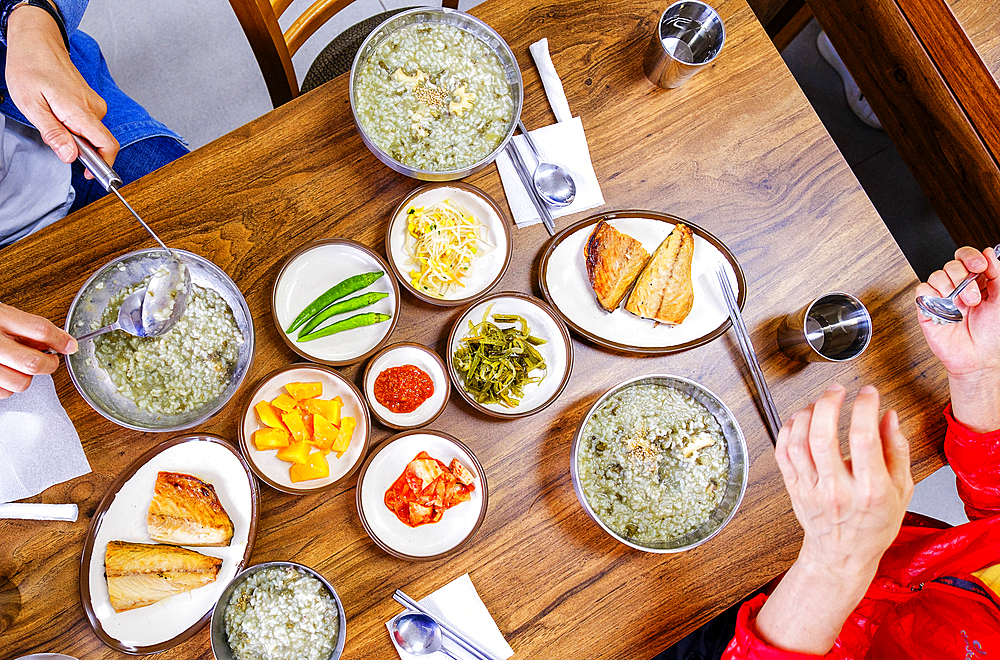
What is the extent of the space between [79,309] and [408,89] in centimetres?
107

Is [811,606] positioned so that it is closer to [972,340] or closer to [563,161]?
[972,340]

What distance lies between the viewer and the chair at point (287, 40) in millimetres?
1942

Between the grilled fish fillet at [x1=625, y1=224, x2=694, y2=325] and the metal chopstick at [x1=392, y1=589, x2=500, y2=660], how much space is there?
104cm

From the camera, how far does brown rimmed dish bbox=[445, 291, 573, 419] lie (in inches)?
70.2

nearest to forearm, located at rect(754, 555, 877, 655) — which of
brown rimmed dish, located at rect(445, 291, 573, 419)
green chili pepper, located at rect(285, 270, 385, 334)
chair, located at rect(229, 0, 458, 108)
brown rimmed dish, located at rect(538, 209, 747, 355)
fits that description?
brown rimmed dish, located at rect(538, 209, 747, 355)

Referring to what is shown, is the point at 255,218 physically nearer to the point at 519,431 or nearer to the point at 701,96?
the point at 519,431

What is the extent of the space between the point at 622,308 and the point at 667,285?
15cm

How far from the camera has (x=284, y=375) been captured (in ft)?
5.53

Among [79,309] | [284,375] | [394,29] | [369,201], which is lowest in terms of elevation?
[284,375]

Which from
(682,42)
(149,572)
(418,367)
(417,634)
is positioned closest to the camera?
(149,572)

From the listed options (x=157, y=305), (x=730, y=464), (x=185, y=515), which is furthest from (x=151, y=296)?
(x=730, y=464)

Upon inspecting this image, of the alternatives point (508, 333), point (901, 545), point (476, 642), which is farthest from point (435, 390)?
point (901, 545)

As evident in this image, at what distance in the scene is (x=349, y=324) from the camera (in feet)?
5.84

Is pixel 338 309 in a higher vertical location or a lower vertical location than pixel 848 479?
higher
